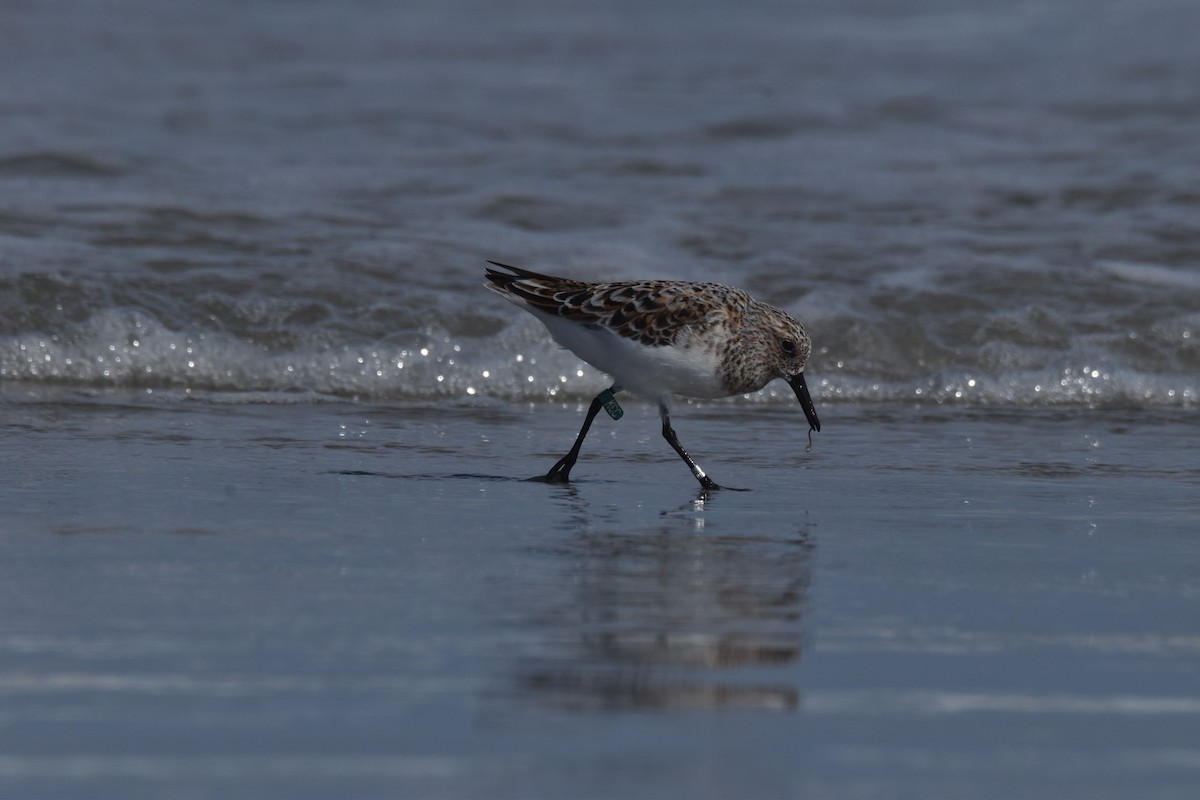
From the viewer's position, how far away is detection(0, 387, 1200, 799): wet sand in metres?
3.03

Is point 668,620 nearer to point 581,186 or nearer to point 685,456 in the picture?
point 685,456

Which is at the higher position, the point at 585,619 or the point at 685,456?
the point at 685,456

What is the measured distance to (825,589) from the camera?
4520 millimetres

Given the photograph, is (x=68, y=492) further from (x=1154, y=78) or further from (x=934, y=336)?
(x=1154, y=78)

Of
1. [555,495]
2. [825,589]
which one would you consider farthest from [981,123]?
[825,589]

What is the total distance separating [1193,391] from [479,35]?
42.0 ft

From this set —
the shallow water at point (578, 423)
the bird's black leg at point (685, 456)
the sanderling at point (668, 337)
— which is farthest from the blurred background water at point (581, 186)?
the bird's black leg at point (685, 456)

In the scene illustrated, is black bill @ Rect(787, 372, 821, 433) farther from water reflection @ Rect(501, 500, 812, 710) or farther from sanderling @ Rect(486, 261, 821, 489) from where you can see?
water reflection @ Rect(501, 500, 812, 710)

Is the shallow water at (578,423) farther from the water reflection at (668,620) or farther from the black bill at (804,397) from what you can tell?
the black bill at (804,397)

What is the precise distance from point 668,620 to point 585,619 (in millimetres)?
197

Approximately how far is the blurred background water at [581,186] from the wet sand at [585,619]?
195 cm

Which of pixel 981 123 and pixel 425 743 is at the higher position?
pixel 981 123

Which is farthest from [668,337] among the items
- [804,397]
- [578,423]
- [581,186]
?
[581,186]

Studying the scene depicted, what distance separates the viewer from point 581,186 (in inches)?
520
